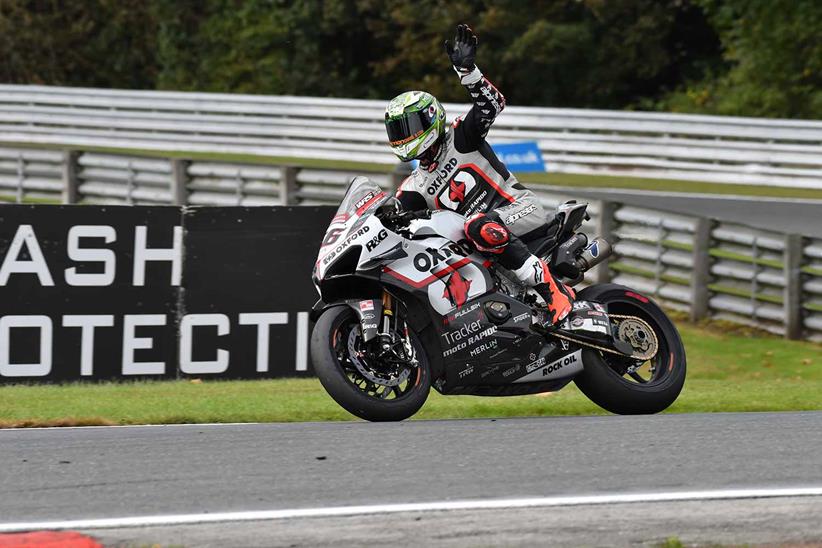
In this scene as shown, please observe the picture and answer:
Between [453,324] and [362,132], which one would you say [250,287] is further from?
[362,132]

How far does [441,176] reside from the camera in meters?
8.57

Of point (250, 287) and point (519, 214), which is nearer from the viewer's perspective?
point (519, 214)

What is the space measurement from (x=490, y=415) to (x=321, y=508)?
3689mm

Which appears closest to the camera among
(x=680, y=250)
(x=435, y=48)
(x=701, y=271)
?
(x=701, y=271)

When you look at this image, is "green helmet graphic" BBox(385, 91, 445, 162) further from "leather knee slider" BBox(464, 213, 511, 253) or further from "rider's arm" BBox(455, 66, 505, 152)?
"leather knee slider" BBox(464, 213, 511, 253)

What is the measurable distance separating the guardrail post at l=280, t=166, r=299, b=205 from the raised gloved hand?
36.1 feet

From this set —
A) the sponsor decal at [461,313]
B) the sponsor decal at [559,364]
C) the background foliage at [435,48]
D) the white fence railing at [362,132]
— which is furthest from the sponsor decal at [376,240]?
the background foliage at [435,48]

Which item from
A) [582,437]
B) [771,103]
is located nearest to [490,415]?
[582,437]

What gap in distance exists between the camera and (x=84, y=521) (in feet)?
17.4

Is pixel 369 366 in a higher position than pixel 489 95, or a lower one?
lower

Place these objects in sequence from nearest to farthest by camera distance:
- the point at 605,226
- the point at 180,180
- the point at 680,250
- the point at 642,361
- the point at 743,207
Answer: the point at 642,361, the point at 680,250, the point at 605,226, the point at 180,180, the point at 743,207

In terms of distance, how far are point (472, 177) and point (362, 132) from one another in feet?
64.5

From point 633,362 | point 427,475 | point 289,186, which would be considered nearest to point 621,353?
point 633,362

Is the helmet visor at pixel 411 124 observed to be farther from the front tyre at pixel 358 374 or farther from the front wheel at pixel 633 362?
the front wheel at pixel 633 362
